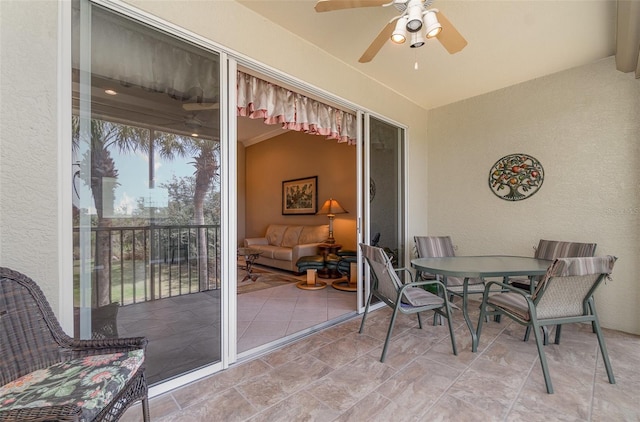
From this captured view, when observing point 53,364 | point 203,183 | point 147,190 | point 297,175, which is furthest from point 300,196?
point 53,364

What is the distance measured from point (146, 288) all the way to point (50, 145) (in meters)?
0.95

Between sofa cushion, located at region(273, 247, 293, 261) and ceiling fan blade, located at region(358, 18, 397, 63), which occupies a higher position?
ceiling fan blade, located at region(358, 18, 397, 63)

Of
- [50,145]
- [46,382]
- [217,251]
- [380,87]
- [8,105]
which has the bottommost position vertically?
[46,382]

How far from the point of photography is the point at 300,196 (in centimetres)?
624

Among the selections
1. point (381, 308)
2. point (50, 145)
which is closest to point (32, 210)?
point (50, 145)

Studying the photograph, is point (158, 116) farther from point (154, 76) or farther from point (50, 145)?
point (50, 145)

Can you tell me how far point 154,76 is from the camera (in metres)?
1.81

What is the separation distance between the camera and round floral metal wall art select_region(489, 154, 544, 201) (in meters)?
3.27

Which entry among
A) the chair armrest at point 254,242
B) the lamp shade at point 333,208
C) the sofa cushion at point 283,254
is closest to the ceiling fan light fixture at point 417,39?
the lamp shade at point 333,208

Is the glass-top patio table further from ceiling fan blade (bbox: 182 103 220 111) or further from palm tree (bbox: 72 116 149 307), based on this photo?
palm tree (bbox: 72 116 149 307)

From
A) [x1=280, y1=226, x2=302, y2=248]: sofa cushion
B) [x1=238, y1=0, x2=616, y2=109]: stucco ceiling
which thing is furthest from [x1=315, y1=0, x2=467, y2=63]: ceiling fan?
[x1=280, y1=226, x2=302, y2=248]: sofa cushion

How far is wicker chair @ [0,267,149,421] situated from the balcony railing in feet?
0.95

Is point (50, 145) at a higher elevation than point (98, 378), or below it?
higher

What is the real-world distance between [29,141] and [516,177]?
436 cm
